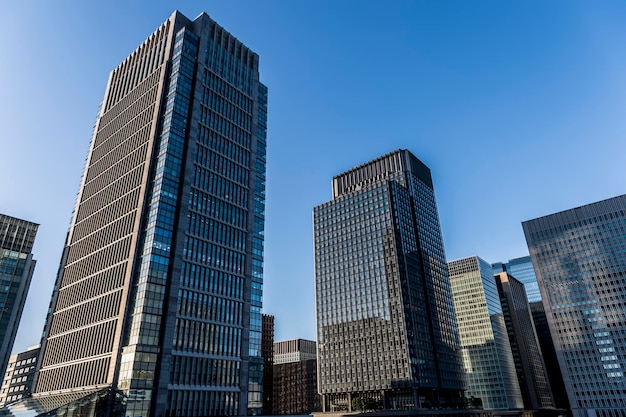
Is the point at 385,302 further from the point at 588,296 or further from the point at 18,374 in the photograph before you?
the point at 18,374

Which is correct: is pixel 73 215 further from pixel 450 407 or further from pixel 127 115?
pixel 450 407

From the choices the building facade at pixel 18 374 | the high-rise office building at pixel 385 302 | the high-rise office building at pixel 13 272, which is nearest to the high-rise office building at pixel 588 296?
the high-rise office building at pixel 385 302

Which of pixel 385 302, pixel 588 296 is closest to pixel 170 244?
pixel 385 302

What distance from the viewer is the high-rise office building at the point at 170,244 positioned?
→ 83.5 metres

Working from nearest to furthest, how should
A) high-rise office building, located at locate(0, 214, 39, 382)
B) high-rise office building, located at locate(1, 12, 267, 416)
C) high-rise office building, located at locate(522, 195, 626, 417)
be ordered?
high-rise office building, located at locate(1, 12, 267, 416) < high-rise office building, located at locate(0, 214, 39, 382) < high-rise office building, located at locate(522, 195, 626, 417)

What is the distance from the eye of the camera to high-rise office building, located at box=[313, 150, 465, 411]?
153 meters

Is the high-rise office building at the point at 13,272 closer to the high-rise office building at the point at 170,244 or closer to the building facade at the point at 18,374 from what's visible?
the high-rise office building at the point at 170,244

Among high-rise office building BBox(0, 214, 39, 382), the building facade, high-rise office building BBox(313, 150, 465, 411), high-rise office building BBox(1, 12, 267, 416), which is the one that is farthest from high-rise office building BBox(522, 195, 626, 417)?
the building facade

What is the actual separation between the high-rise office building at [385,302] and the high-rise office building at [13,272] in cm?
10271

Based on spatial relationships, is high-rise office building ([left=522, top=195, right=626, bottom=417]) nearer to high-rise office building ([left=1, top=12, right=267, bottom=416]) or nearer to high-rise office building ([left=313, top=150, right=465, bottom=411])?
high-rise office building ([left=313, top=150, right=465, bottom=411])

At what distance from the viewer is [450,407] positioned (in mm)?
160125

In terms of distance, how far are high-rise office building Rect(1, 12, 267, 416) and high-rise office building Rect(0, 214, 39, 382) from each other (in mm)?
26118

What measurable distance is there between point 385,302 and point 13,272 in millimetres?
120035

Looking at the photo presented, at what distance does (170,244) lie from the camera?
3625 inches
